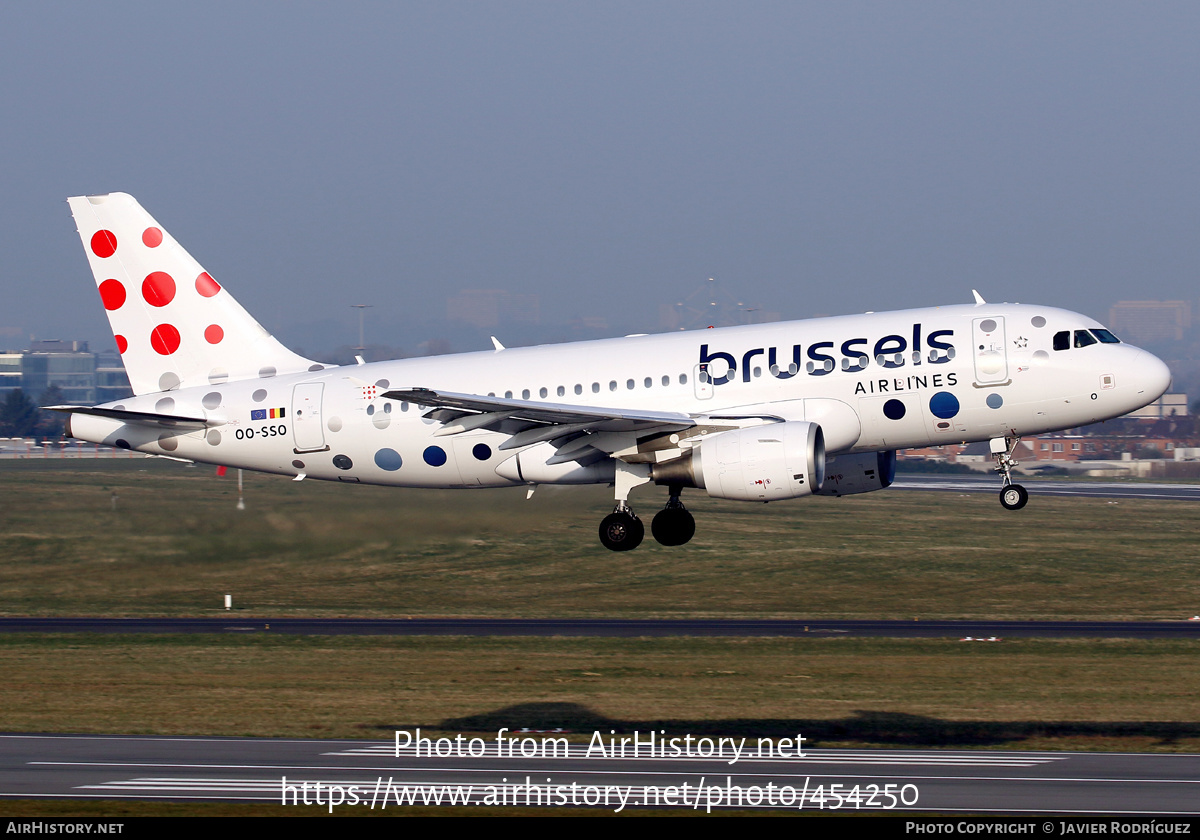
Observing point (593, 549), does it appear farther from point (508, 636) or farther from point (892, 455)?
point (892, 455)

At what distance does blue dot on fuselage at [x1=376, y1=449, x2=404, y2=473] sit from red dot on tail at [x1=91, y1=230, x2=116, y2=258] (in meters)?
10.8

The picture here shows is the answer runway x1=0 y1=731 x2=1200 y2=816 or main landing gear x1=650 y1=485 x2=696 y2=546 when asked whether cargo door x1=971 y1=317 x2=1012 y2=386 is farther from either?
runway x1=0 y1=731 x2=1200 y2=816

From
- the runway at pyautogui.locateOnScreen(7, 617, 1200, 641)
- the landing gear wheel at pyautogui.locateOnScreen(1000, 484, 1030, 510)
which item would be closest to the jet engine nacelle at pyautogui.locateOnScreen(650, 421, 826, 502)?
the landing gear wheel at pyautogui.locateOnScreen(1000, 484, 1030, 510)

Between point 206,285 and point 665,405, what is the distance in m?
15.1

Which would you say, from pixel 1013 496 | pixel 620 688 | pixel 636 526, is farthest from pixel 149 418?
pixel 1013 496

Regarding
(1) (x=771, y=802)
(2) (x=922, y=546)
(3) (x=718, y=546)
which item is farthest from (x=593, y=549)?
(1) (x=771, y=802)

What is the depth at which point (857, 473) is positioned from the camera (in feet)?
121

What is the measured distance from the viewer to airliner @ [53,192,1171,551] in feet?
112

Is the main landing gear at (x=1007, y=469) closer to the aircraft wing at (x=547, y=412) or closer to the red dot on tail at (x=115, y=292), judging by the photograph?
the aircraft wing at (x=547, y=412)

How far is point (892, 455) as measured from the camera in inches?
1480

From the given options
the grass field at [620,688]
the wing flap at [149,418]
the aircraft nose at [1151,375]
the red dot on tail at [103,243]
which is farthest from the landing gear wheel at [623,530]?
the red dot on tail at [103,243]

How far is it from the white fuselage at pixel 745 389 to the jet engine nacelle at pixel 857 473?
1483 millimetres

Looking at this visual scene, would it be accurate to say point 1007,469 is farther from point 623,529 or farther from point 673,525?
point 623,529
